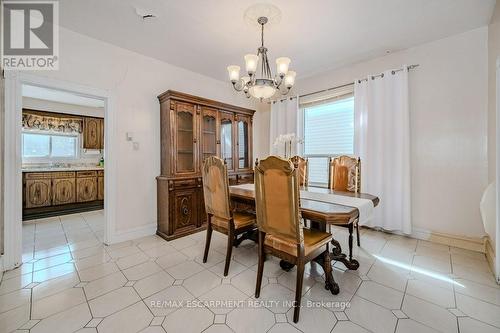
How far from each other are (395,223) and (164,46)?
3.99 metres

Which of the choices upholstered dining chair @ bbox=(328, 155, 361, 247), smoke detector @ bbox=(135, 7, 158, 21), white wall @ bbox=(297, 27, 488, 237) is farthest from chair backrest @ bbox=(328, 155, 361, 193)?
smoke detector @ bbox=(135, 7, 158, 21)

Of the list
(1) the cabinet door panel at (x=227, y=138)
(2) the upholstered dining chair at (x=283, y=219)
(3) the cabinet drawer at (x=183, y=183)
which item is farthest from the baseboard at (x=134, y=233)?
(2) the upholstered dining chair at (x=283, y=219)

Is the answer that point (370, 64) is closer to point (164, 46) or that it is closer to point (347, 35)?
point (347, 35)

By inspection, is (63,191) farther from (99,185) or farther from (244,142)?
(244,142)

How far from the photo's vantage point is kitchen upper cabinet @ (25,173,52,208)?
3.96 metres

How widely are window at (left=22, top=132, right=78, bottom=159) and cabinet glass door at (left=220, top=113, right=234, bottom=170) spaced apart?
412cm

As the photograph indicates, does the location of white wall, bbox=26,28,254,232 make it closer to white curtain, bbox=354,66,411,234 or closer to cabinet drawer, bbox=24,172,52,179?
cabinet drawer, bbox=24,172,52,179

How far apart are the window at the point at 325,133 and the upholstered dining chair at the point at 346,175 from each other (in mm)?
910

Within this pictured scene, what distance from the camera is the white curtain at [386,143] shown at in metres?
2.77

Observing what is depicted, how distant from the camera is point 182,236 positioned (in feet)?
9.53

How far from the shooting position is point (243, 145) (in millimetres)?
3984

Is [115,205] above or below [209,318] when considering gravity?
above

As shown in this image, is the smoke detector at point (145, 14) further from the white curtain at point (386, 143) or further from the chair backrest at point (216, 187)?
the white curtain at point (386, 143)

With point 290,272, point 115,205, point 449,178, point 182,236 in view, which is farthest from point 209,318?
point 449,178
